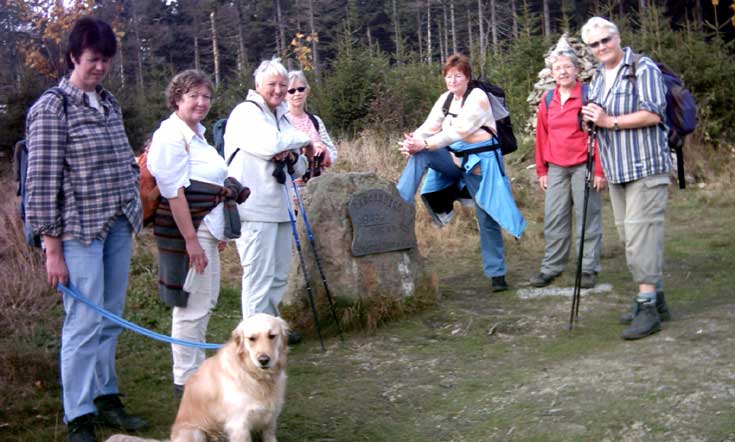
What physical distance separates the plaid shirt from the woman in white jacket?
125 centimetres

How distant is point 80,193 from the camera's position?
3.92 meters

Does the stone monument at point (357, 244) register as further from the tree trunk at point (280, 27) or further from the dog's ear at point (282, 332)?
the tree trunk at point (280, 27)

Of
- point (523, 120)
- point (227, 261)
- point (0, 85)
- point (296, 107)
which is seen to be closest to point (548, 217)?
point (296, 107)

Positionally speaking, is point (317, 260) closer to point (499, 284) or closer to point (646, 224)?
point (499, 284)

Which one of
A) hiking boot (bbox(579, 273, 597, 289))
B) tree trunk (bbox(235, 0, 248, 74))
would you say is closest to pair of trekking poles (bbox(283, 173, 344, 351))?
hiking boot (bbox(579, 273, 597, 289))

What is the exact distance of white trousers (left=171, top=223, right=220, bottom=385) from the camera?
15.0ft

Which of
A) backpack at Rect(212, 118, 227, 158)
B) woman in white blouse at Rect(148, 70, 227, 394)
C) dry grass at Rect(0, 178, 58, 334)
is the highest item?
backpack at Rect(212, 118, 227, 158)

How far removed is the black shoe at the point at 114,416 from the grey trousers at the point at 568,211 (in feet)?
12.8

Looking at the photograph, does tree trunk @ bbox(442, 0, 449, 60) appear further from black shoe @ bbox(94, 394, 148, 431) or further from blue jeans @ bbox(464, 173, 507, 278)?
black shoe @ bbox(94, 394, 148, 431)

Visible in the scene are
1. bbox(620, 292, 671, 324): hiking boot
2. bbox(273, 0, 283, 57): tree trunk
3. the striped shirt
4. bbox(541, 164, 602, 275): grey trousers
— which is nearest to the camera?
the striped shirt

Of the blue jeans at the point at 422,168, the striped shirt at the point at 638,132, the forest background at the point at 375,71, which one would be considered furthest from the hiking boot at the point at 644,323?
the forest background at the point at 375,71

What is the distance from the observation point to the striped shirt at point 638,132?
16.8ft

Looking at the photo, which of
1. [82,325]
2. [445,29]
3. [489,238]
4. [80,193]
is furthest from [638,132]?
[445,29]

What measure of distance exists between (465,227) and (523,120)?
20.4ft
